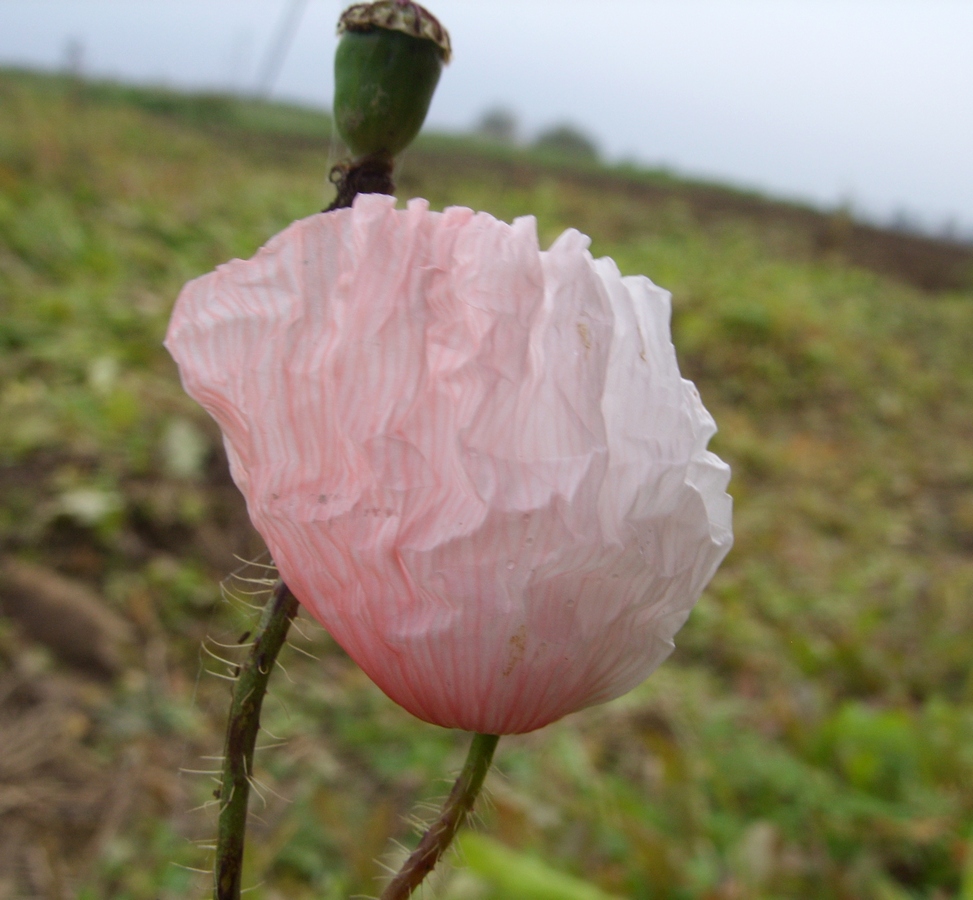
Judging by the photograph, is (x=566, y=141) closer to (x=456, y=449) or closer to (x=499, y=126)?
(x=499, y=126)

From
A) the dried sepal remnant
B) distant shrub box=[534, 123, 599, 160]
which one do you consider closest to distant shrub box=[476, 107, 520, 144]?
distant shrub box=[534, 123, 599, 160]

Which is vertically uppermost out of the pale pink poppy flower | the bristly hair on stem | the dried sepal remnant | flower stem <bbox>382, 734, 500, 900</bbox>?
the dried sepal remnant

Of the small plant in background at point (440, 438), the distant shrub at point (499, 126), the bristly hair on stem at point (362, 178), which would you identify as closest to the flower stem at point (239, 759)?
the small plant in background at point (440, 438)

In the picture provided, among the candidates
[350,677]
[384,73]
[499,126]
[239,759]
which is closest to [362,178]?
[384,73]

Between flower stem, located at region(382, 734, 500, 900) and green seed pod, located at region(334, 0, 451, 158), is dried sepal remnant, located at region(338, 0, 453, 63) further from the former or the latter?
flower stem, located at region(382, 734, 500, 900)

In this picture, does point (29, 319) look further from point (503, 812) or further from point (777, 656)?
point (777, 656)

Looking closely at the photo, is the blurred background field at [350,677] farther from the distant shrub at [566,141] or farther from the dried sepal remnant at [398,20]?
the distant shrub at [566,141]

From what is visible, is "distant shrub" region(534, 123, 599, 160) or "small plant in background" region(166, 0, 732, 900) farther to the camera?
"distant shrub" region(534, 123, 599, 160)
